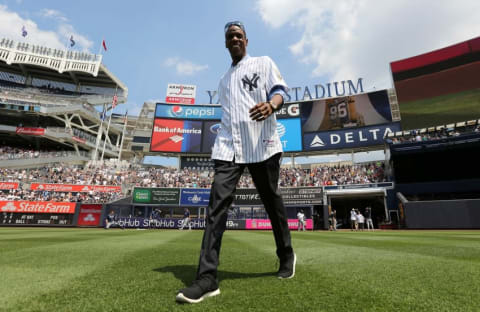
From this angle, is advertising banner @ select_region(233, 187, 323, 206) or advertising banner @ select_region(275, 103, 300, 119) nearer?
advertising banner @ select_region(233, 187, 323, 206)

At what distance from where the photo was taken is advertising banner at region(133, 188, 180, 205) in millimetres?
24234

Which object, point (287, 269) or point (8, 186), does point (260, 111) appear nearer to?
point (287, 269)

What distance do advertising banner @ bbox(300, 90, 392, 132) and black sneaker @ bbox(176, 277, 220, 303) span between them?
30.3 metres

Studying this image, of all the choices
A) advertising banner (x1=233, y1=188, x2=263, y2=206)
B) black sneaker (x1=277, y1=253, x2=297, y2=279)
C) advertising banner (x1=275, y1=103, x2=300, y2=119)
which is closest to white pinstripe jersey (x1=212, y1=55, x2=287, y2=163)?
black sneaker (x1=277, y1=253, x2=297, y2=279)

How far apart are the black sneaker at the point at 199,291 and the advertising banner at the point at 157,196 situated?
2406 cm

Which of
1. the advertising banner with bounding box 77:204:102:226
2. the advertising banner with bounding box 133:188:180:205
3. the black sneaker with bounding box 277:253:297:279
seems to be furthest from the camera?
the advertising banner with bounding box 133:188:180:205

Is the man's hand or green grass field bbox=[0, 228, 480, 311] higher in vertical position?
the man's hand

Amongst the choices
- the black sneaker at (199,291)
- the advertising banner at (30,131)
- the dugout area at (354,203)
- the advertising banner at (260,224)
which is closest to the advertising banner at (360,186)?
the dugout area at (354,203)

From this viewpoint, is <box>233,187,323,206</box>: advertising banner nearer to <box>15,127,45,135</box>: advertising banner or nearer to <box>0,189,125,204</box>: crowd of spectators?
<box>0,189,125,204</box>: crowd of spectators

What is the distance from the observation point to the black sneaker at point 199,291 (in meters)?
1.56

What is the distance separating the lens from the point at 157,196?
24625mm

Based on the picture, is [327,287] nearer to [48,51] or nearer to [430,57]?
[430,57]

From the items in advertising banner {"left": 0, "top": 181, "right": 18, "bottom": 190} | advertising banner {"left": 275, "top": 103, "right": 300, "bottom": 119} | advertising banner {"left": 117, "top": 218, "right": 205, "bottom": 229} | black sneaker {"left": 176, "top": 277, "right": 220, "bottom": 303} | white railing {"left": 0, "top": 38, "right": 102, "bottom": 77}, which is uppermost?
white railing {"left": 0, "top": 38, "right": 102, "bottom": 77}

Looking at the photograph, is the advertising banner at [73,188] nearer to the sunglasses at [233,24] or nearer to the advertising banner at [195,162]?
the advertising banner at [195,162]
